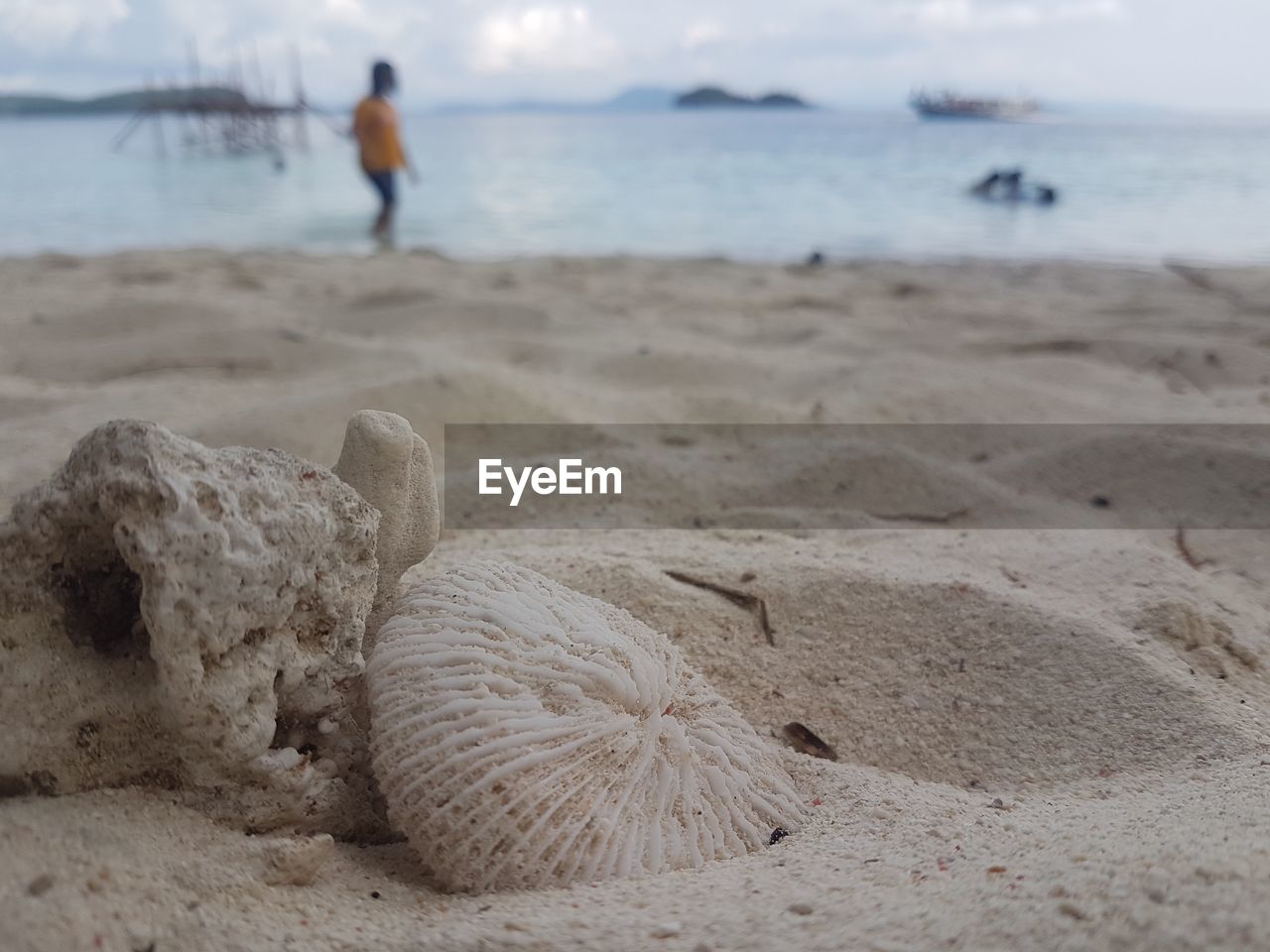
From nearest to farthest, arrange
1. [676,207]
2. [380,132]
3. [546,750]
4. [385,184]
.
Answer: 1. [546,750]
2. [380,132]
3. [385,184]
4. [676,207]

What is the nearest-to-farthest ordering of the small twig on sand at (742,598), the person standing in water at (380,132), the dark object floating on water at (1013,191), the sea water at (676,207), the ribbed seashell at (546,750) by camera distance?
1. the ribbed seashell at (546,750)
2. the small twig on sand at (742,598)
3. the person standing in water at (380,132)
4. the sea water at (676,207)
5. the dark object floating on water at (1013,191)

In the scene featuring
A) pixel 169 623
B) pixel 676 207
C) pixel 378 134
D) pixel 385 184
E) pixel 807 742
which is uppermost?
pixel 378 134

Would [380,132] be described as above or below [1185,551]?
above

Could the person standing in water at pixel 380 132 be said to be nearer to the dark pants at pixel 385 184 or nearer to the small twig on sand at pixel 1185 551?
the dark pants at pixel 385 184

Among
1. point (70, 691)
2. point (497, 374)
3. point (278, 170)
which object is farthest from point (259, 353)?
point (278, 170)

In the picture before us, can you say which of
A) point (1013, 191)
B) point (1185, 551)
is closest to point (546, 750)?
point (1185, 551)

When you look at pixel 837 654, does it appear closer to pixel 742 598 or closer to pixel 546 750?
pixel 742 598

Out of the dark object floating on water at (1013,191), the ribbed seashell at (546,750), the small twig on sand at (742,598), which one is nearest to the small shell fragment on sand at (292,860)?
the ribbed seashell at (546,750)
